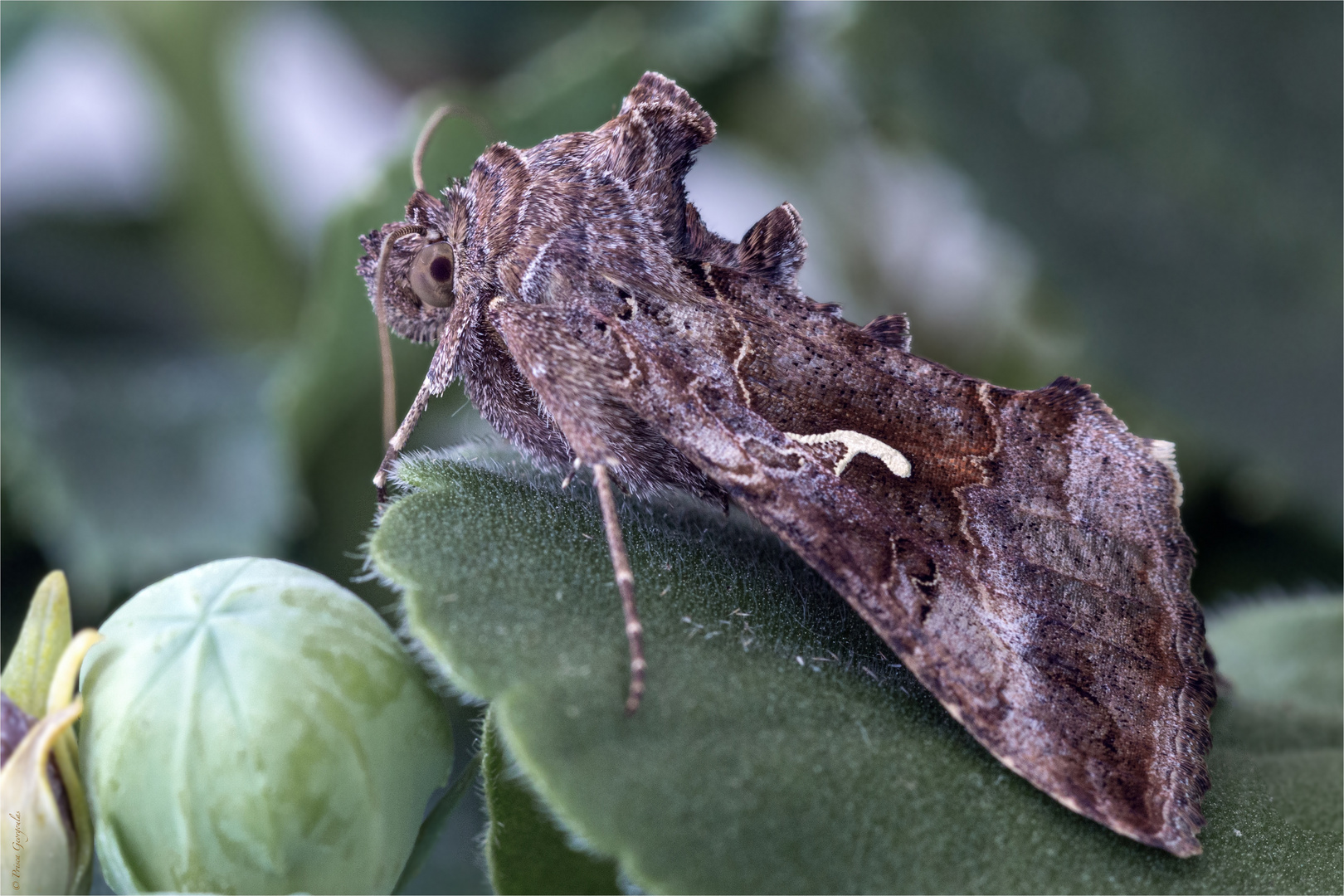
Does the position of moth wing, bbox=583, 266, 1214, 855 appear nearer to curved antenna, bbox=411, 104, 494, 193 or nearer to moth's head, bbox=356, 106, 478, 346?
moth's head, bbox=356, 106, 478, 346

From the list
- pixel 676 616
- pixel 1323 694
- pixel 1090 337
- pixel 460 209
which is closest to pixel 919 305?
pixel 1090 337

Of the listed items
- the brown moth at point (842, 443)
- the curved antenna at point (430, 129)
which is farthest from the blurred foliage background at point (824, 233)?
the brown moth at point (842, 443)

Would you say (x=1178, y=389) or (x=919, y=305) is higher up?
(x=919, y=305)

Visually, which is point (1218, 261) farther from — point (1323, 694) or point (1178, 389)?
point (1323, 694)

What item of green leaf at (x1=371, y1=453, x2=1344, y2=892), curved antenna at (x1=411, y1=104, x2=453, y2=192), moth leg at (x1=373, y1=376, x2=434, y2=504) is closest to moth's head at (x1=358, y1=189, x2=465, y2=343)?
curved antenna at (x1=411, y1=104, x2=453, y2=192)

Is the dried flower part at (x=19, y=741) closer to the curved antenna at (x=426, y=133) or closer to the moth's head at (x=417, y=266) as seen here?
the moth's head at (x=417, y=266)

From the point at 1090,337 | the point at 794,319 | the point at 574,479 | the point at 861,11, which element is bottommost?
the point at 574,479
